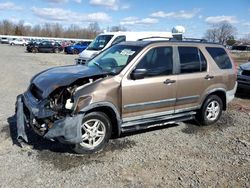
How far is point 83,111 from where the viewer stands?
15.0 feet

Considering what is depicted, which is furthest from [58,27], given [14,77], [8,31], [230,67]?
[230,67]

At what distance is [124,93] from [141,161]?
1.17 metres

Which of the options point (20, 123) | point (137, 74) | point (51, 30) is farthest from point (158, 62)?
point (51, 30)

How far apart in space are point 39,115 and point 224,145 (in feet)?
11.0

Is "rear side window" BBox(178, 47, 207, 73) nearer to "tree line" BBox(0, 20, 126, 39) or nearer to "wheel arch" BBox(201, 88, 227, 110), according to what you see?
"wheel arch" BBox(201, 88, 227, 110)

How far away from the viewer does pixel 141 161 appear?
184 inches

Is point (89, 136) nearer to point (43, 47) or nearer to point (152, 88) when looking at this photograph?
point (152, 88)

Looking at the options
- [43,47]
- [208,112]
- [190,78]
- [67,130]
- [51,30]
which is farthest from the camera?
[51,30]

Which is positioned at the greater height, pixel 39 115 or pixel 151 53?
pixel 151 53

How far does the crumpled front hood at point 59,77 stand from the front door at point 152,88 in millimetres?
646

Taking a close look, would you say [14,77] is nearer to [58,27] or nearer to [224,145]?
[224,145]

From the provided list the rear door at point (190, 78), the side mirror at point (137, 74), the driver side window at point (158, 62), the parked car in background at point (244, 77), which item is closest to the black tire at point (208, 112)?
the rear door at point (190, 78)

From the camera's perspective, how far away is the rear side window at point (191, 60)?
591 cm

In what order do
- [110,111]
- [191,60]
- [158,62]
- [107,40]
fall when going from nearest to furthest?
[110,111] < [158,62] < [191,60] < [107,40]
